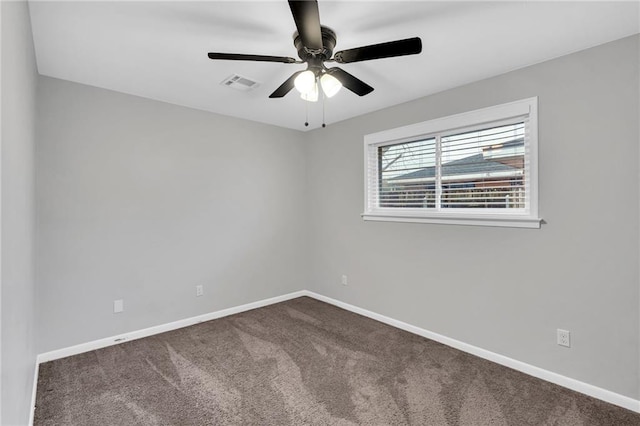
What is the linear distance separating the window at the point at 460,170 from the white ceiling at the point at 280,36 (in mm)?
403

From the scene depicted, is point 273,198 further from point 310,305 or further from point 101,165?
point 101,165

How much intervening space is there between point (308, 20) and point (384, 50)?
0.46 meters

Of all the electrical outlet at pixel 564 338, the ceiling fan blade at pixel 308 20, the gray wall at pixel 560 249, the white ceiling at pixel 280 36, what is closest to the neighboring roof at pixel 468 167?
the gray wall at pixel 560 249

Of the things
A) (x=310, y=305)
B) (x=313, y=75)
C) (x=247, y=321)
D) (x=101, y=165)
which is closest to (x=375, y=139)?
(x=313, y=75)

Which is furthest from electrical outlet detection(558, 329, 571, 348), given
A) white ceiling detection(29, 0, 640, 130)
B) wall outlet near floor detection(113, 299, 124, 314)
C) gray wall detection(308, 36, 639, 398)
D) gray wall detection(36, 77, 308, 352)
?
wall outlet near floor detection(113, 299, 124, 314)

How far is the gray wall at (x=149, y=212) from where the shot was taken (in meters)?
2.65

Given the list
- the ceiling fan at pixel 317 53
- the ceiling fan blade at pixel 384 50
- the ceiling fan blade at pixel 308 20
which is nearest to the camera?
the ceiling fan blade at pixel 308 20

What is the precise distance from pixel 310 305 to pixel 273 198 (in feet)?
4.91

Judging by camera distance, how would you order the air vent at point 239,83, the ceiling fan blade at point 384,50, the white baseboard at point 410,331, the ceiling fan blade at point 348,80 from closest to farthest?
1. the ceiling fan blade at point 384,50
2. the ceiling fan blade at point 348,80
3. the white baseboard at point 410,331
4. the air vent at point 239,83

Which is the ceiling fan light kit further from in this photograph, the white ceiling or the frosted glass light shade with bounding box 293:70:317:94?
the white ceiling

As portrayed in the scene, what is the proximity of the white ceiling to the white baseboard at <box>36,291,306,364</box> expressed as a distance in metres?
2.33

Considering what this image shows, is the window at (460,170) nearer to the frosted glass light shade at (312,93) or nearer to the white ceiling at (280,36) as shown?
the white ceiling at (280,36)

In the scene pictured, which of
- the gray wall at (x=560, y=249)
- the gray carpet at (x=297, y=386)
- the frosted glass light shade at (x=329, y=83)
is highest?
the frosted glass light shade at (x=329, y=83)

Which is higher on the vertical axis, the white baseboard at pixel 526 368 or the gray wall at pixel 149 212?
the gray wall at pixel 149 212
